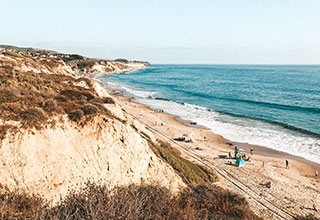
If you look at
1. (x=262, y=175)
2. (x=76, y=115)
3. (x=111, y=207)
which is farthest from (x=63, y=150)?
(x=262, y=175)

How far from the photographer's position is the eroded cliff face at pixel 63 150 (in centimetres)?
899

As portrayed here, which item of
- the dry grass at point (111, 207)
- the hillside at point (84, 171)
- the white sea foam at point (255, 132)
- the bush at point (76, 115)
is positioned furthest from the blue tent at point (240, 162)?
the bush at point (76, 115)

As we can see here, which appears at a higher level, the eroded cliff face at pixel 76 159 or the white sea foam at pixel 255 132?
the eroded cliff face at pixel 76 159

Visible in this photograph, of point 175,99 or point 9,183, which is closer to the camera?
point 9,183

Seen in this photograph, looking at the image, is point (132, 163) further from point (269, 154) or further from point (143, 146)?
point (269, 154)

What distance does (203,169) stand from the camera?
1759 cm

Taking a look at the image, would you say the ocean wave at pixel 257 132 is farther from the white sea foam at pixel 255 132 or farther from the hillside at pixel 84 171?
the hillside at pixel 84 171

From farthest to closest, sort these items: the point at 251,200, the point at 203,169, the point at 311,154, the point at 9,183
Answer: the point at 311,154 < the point at 203,169 < the point at 251,200 < the point at 9,183

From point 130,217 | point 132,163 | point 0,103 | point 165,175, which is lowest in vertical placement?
point 165,175

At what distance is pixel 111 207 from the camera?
234 inches

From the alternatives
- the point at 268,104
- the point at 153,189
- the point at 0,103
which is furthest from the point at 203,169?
the point at 268,104

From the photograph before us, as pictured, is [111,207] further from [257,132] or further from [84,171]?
[257,132]

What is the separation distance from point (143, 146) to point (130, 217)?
7.52m

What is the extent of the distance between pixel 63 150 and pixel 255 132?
1129 inches
